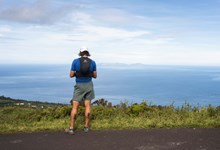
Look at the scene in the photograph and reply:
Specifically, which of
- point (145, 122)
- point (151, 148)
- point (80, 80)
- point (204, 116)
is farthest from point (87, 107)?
point (204, 116)

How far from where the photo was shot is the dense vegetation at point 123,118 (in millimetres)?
9383

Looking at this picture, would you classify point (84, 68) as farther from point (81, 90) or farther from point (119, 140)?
point (119, 140)

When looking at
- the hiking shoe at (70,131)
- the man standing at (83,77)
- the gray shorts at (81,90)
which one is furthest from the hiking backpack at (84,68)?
the hiking shoe at (70,131)

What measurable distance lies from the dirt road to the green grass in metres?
0.50

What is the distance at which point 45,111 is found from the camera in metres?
11.5

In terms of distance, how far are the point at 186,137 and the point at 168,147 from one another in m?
0.95

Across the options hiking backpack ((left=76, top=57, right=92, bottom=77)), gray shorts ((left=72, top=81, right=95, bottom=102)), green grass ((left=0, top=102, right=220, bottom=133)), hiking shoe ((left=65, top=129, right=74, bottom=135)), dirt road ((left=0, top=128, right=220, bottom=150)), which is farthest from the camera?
green grass ((left=0, top=102, right=220, bottom=133))

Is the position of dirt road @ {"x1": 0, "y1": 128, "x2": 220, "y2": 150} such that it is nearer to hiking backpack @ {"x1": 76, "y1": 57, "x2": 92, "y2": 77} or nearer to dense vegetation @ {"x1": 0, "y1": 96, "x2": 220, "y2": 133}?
dense vegetation @ {"x1": 0, "y1": 96, "x2": 220, "y2": 133}

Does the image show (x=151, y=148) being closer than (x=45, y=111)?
Yes

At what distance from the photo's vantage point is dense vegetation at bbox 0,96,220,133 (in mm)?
9383

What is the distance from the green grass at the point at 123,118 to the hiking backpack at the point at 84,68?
53.7 inches

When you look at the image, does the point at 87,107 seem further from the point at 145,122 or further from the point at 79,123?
the point at 145,122

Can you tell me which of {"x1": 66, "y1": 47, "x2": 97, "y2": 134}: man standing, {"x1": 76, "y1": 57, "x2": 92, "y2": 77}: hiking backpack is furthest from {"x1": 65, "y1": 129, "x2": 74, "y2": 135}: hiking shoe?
{"x1": 76, "y1": 57, "x2": 92, "y2": 77}: hiking backpack

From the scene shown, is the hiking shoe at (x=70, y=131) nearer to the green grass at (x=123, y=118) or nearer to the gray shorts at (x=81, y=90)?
the green grass at (x=123, y=118)
